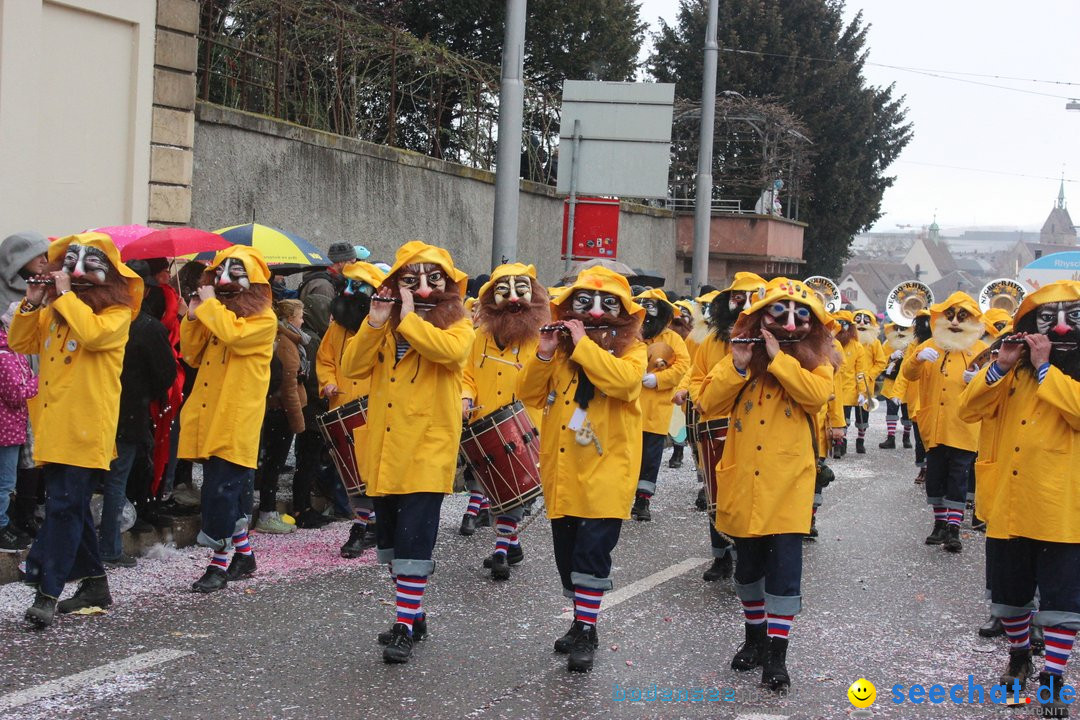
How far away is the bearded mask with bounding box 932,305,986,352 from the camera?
9977mm

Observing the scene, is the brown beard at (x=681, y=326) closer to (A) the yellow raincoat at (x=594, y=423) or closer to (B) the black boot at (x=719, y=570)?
(B) the black boot at (x=719, y=570)

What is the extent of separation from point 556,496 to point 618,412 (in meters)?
0.54

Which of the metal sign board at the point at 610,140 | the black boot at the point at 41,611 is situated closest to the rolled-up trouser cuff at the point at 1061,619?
the black boot at the point at 41,611

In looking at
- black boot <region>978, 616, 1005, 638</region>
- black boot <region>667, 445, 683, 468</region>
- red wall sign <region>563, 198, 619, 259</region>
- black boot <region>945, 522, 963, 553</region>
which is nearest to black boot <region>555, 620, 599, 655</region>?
black boot <region>978, 616, 1005, 638</region>

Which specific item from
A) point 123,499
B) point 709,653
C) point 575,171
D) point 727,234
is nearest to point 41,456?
point 123,499

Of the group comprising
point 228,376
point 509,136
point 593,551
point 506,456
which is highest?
point 509,136

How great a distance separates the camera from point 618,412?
656cm

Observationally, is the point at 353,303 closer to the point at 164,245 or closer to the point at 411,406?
the point at 411,406

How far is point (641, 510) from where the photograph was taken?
11.0 m

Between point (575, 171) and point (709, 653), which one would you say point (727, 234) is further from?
point (709, 653)

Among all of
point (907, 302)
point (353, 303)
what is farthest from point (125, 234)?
point (907, 302)

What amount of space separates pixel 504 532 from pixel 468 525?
1308 millimetres

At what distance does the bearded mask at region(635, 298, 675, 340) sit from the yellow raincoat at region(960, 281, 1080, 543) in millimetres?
3438

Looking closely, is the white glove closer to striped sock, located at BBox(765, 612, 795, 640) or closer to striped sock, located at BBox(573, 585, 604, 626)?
striped sock, located at BBox(765, 612, 795, 640)
